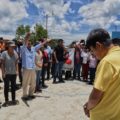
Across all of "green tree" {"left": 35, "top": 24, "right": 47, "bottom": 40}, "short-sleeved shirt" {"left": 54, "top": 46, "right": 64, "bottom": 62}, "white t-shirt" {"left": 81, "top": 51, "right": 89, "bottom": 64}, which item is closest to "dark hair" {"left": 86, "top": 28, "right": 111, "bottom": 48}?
A: "short-sleeved shirt" {"left": 54, "top": 46, "right": 64, "bottom": 62}

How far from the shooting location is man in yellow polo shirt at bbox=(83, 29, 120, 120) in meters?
3.10

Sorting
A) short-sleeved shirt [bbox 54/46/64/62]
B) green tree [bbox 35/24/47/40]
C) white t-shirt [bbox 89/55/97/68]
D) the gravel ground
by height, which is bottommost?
green tree [bbox 35/24/47/40]

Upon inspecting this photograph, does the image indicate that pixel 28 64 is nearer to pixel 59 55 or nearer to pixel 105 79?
pixel 59 55

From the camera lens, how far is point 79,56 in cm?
1535

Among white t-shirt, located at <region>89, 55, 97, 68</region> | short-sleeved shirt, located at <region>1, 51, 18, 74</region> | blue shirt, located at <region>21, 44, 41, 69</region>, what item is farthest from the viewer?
white t-shirt, located at <region>89, 55, 97, 68</region>

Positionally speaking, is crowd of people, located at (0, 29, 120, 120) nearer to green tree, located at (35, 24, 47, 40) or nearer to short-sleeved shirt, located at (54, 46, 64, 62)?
short-sleeved shirt, located at (54, 46, 64, 62)

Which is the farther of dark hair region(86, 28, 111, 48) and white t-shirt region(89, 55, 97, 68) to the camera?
white t-shirt region(89, 55, 97, 68)

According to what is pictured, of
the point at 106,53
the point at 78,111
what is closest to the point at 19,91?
the point at 78,111

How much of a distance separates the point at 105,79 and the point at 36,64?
8419 mm

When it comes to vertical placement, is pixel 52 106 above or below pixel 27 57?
below

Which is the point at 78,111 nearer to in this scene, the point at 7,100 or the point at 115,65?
the point at 7,100

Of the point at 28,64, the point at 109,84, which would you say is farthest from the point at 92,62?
the point at 109,84

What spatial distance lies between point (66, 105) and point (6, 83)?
1.76 metres

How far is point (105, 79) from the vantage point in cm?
311
